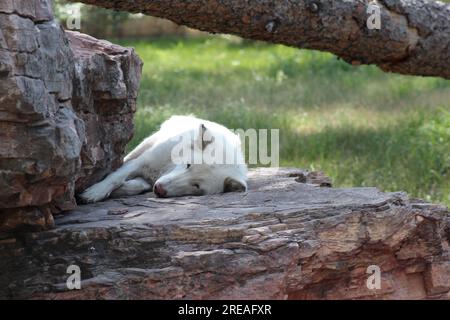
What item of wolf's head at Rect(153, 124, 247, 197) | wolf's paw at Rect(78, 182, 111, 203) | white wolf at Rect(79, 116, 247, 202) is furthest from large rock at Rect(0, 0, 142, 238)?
wolf's head at Rect(153, 124, 247, 197)

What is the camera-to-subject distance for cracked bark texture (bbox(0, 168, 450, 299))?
473cm

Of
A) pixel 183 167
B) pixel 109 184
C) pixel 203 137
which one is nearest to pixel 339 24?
pixel 203 137

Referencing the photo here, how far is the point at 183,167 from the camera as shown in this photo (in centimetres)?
658

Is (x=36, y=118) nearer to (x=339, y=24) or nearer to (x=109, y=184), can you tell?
(x=109, y=184)

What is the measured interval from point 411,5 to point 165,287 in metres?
4.02

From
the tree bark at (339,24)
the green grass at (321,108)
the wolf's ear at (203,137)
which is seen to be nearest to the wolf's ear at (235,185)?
the wolf's ear at (203,137)

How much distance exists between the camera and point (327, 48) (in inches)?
290

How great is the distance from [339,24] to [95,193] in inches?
99.1

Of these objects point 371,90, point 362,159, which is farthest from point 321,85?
point 362,159

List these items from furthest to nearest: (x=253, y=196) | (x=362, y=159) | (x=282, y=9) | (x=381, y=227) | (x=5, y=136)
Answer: (x=362, y=159), (x=282, y=9), (x=253, y=196), (x=381, y=227), (x=5, y=136)

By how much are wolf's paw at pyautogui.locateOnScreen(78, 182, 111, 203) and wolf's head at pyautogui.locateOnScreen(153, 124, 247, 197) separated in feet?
1.28

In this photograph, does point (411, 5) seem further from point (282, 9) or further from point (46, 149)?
point (46, 149)

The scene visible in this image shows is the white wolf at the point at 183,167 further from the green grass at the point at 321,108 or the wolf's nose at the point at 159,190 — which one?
the green grass at the point at 321,108

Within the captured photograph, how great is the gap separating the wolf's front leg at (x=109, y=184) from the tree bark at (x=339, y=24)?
1.18 meters
